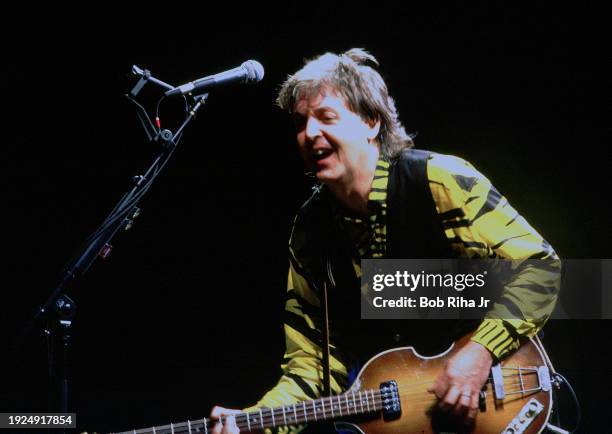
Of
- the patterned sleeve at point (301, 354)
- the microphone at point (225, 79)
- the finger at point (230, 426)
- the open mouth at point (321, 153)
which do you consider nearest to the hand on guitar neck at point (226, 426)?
the finger at point (230, 426)


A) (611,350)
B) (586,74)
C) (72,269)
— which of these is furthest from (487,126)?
(72,269)

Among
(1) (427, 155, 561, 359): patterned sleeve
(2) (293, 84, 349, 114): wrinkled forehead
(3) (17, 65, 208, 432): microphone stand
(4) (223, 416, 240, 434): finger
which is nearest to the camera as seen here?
(3) (17, 65, 208, 432): microphone stand

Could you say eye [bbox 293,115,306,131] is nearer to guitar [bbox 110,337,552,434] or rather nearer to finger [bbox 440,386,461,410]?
guitar [bbox 110,337,552,434]

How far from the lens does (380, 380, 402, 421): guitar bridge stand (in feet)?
5.78

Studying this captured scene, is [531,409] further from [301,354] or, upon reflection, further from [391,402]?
[301,354]

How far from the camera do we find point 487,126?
2.35m

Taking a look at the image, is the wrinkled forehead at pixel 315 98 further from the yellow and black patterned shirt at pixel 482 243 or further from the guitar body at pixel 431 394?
the guitar body at pixel 431 394

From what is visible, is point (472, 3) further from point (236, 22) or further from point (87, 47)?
point (87, 47)

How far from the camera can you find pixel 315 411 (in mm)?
1787

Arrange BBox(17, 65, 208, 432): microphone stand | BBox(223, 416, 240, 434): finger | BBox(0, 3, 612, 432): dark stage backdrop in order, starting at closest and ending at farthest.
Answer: BBox(17, 65, 208, 432): microphone stand → BBox(223, 416, 240, 434): finger → BBox(0, 3, 612, 432): dark stage backdrop

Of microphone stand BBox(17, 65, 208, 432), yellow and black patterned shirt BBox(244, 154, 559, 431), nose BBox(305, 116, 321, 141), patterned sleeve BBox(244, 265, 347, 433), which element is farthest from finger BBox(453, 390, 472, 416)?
microphone stand BBox(17, 65, 208, 432)

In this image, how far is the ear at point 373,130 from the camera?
2018mm

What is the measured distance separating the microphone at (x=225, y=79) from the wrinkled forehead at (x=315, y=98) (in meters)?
0.16

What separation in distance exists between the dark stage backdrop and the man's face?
47cm
